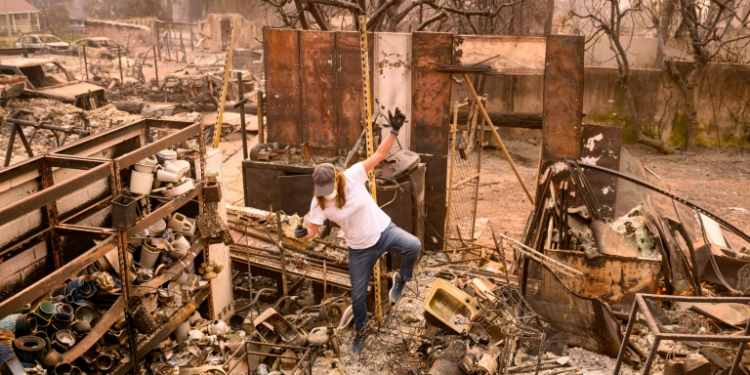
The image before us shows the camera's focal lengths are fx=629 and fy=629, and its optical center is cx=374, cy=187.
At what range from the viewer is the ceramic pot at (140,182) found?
6.29 m

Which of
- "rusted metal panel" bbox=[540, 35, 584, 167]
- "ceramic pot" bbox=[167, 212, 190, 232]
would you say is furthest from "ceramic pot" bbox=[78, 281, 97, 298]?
"rusted metal panel" bbox=[540, 35, 584, 167]

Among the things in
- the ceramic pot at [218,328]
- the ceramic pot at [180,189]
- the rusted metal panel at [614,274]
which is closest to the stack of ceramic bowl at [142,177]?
the ceramic pot at [180,189]

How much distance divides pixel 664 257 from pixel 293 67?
6138 mm

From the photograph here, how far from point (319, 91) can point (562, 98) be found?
3771mm

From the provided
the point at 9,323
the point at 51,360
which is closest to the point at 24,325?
the point at 9,323

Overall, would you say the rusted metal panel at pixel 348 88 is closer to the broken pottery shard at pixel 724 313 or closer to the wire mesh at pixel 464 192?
the wire mesh at pixel 464 192

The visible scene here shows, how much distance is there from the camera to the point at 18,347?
4969 millimetres

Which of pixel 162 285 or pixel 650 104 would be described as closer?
pixel 162 285

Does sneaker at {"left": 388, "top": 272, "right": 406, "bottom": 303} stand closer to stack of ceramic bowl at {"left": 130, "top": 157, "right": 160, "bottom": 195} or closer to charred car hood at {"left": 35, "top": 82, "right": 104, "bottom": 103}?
stack of ceramic bowl at {"left": 130, "top": 157, "right": 160, "bottom": 195}

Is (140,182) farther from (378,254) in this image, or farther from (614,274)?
(614,274)

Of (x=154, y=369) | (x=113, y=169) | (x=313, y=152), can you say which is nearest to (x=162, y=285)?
(x=154, y=369)

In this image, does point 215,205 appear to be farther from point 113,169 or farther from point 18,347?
point 18,347

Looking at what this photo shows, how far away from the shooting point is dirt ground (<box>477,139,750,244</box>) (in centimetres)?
1204

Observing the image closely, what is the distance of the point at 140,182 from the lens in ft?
20.6
